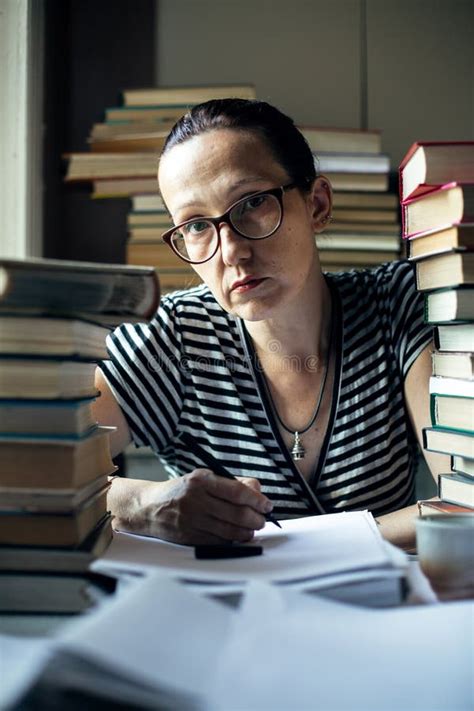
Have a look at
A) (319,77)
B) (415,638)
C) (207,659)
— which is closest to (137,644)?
(207,659)

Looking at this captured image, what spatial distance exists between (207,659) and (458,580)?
269 millimetres

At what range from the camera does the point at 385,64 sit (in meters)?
2.45

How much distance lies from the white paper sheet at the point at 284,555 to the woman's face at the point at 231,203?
1.57 feet

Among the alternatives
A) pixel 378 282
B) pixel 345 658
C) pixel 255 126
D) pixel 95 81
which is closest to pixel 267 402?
pixel 378 282

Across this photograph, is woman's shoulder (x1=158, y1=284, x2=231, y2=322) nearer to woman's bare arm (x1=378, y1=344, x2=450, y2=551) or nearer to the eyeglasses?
the eyeglasses

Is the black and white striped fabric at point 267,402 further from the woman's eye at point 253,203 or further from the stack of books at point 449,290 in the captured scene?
the stack of books at point 449,290

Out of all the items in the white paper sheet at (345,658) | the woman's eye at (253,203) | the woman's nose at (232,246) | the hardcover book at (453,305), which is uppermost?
the woman's eye at (253,203)

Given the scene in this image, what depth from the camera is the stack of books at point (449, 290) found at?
80cm

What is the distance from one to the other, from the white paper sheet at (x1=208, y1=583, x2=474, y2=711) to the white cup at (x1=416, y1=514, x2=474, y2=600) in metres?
0.08

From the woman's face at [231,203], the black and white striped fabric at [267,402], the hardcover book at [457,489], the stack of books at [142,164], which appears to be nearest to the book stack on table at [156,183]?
the stack of books at [142,164]

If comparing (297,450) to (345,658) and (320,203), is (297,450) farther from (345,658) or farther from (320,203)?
(345,658)

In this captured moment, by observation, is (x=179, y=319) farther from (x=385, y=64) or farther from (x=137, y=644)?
(x=385, y=64)

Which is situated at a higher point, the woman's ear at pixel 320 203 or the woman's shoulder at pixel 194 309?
the woman's ear at pixel 320 203

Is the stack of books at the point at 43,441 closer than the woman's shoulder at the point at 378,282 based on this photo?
Yes
